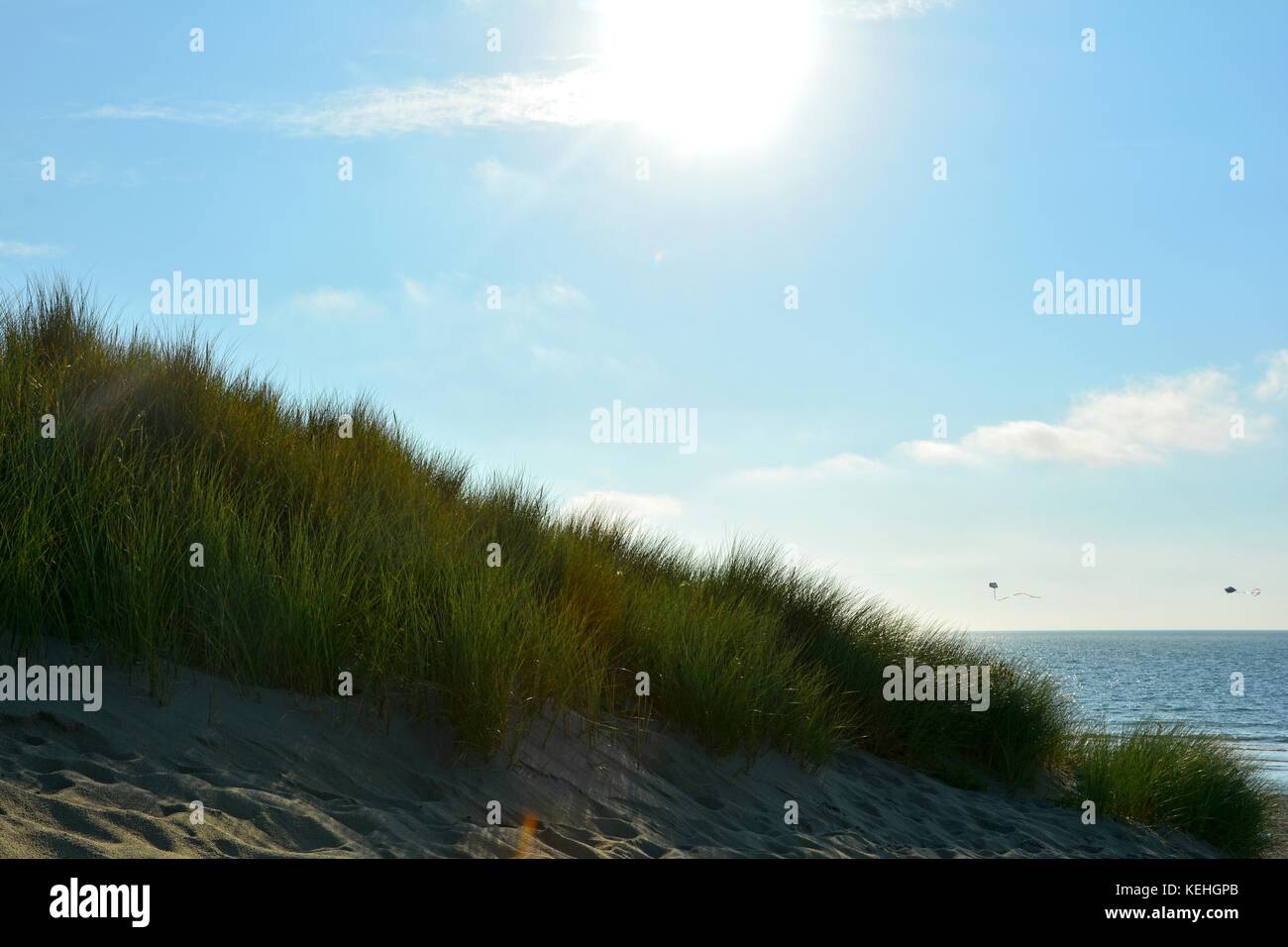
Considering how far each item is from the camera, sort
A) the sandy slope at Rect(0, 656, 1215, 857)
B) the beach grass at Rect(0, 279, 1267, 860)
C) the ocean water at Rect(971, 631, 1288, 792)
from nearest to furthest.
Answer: the sandy slope at Rect(0, 656, 1215, 857), the beach grass at Rect(0, 279, 1267, 860), the ocean water at Rect(971, 631, 1288, 792)

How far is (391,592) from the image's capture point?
19.2 feet

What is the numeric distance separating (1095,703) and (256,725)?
136ft

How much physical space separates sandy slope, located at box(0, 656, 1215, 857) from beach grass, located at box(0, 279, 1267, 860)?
0.24m

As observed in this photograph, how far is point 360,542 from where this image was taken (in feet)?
21.4

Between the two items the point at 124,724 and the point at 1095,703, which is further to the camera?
the point at 1095,703

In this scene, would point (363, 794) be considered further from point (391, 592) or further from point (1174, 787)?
point (1174, 787)

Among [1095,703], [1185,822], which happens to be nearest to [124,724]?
[1185,822]

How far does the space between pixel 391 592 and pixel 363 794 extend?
1.38m

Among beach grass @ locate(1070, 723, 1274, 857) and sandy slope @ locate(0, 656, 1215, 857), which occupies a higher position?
sandy slope @ locate(0, 656, 1215, 857)

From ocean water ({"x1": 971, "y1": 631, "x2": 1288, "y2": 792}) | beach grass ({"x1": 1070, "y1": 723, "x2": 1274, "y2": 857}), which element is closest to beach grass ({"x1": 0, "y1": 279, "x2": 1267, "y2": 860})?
beach grass ({"x1": 1070, "y1": 723, "x2": 1274, "y2": 857})

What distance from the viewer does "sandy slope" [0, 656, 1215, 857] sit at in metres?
3.69

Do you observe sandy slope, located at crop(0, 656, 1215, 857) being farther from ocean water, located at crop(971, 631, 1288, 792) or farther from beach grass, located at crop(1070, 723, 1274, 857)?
ocean water, located at crop(971, 631, 1288, 792)

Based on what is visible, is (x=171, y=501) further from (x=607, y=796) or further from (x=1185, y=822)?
(x=1185, y=822)

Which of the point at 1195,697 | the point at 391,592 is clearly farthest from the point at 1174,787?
the point at 1195,697
